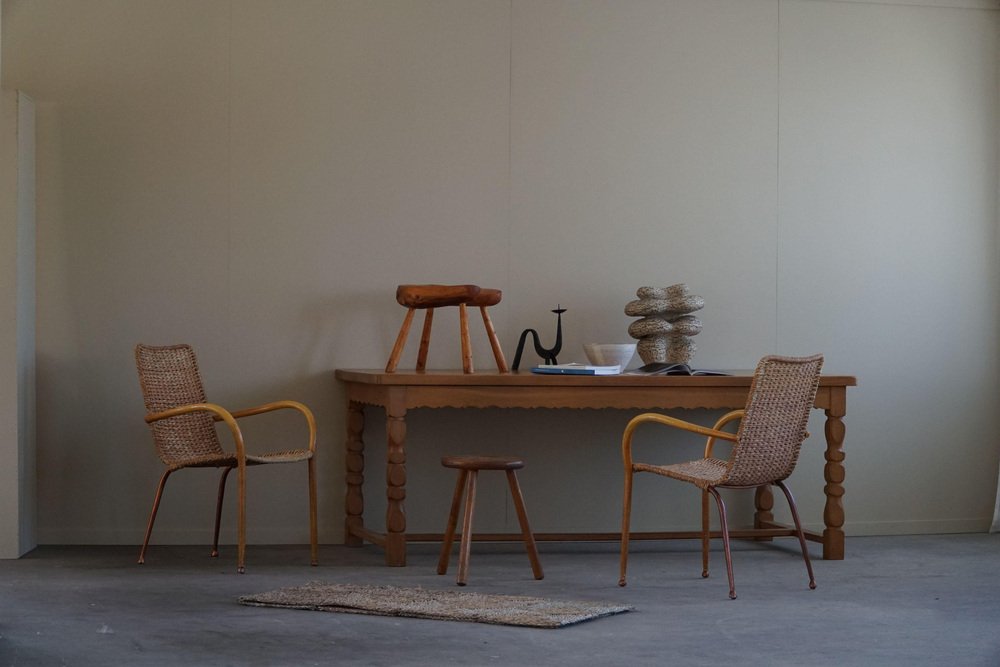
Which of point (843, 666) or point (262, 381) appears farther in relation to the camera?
point (262, 381)

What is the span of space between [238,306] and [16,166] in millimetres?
1147

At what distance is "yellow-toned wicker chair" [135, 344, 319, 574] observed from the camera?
4867 millimetres

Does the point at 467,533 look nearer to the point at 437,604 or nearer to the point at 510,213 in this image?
the point at 437,604

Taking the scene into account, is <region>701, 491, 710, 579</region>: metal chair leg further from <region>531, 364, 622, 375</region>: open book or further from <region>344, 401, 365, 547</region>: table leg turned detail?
<region>344, 401, 365, 547</region>: table leg turned detail

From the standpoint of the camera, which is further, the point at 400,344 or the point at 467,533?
the point at 400,344

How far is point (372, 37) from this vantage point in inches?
223

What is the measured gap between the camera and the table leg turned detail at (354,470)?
5461 mm

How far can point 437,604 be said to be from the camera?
3943 mm

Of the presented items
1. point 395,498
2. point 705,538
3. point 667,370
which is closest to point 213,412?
point 395,498

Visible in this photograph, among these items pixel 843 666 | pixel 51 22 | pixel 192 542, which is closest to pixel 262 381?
pixel 192 542

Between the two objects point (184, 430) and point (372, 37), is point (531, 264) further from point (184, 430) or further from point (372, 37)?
point (184, 430)

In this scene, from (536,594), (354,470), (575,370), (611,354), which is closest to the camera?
(536,594)

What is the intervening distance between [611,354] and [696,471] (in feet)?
3.17

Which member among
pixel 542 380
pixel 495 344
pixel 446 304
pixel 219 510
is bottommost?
pixel 219 510
